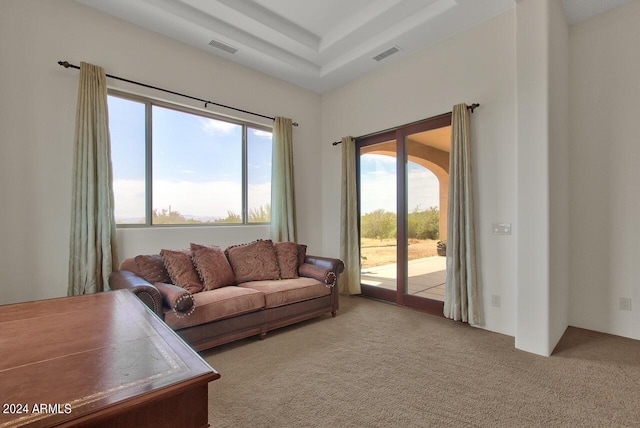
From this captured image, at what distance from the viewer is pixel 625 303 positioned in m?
2.94

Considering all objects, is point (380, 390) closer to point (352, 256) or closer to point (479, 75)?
point (352, 256)

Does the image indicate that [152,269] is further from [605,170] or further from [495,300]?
[605,170]

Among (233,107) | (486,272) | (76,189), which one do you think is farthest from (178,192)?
(486,272)

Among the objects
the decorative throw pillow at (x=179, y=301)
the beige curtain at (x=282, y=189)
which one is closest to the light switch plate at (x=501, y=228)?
the beige curtain at (x=282, y=189)

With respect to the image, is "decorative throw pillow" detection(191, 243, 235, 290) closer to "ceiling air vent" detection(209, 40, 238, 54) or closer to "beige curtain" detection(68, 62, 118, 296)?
"beige curtain" detection(68, 62, 118, 296)

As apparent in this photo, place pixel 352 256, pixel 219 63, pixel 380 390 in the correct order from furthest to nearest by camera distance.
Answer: pixel 352 256 → pixel 219 63 → pixel 380 390

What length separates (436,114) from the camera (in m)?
3.65

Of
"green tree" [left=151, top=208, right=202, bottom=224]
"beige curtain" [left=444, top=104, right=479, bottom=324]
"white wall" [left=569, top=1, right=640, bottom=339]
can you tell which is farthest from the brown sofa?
"white wall" [left=569, top=1, right=640, bottom=339]

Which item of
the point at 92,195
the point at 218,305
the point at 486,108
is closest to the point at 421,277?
the point at 486,108

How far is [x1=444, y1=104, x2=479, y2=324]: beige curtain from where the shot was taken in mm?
3182

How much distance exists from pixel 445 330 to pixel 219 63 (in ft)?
14.1

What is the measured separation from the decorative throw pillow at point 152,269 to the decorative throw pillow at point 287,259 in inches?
51.0

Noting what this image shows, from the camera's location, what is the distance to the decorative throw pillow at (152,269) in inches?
112

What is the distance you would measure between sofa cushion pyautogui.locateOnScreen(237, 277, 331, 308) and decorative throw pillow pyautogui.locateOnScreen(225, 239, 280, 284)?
0.34 feet
